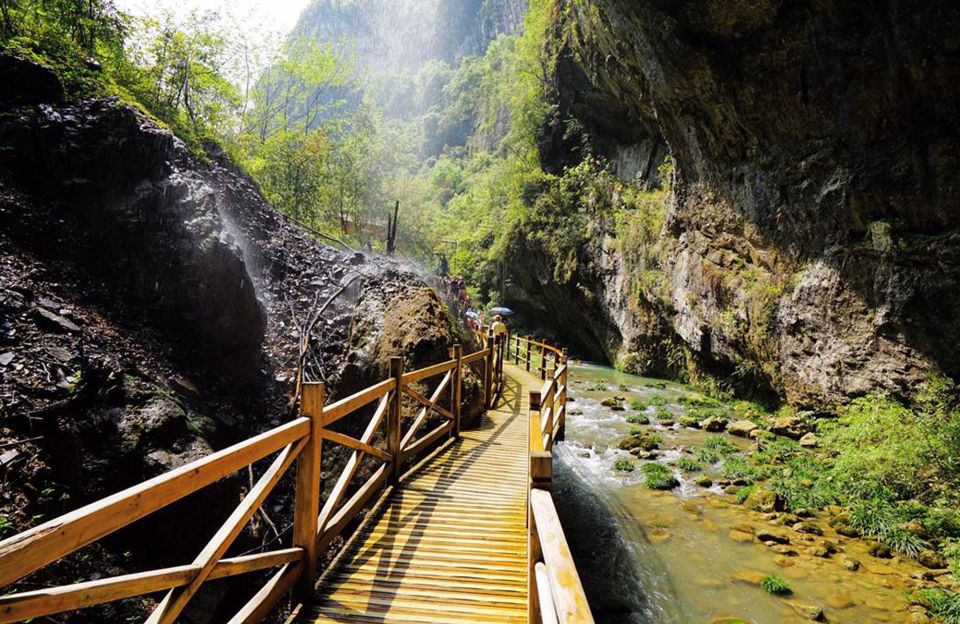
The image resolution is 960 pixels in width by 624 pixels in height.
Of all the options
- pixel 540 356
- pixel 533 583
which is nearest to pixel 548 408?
pixel 533 583

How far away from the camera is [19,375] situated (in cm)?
386

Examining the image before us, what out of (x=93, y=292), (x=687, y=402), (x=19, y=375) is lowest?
(x=687, y=402)

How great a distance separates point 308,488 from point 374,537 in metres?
1.27

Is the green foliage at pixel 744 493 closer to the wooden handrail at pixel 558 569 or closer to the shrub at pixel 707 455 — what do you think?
the shrub at pixel 707 455

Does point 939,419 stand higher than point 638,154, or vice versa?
point 638,154

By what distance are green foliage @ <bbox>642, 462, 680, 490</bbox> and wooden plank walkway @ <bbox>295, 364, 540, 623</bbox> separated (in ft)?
12.8

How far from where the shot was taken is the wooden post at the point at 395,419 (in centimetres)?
491

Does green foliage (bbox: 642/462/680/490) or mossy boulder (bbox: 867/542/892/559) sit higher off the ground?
green foliage (bbox: 642/462/680/490)

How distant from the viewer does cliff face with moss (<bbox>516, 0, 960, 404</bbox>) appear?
29.5 ft

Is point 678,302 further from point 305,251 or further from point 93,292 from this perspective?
point 93,292

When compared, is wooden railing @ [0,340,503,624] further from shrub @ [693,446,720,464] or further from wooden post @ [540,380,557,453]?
shrub @ [693,446,720,464]

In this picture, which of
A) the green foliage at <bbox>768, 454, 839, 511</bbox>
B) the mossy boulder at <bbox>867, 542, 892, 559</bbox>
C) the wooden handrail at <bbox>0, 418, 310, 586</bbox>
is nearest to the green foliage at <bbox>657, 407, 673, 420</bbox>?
the green foliage at <bbox>768, 454, 839, 511</bbox>

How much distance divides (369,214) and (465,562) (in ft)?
89.6

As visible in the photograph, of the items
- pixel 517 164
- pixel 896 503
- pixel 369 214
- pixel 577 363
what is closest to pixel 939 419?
pixel 896 503
